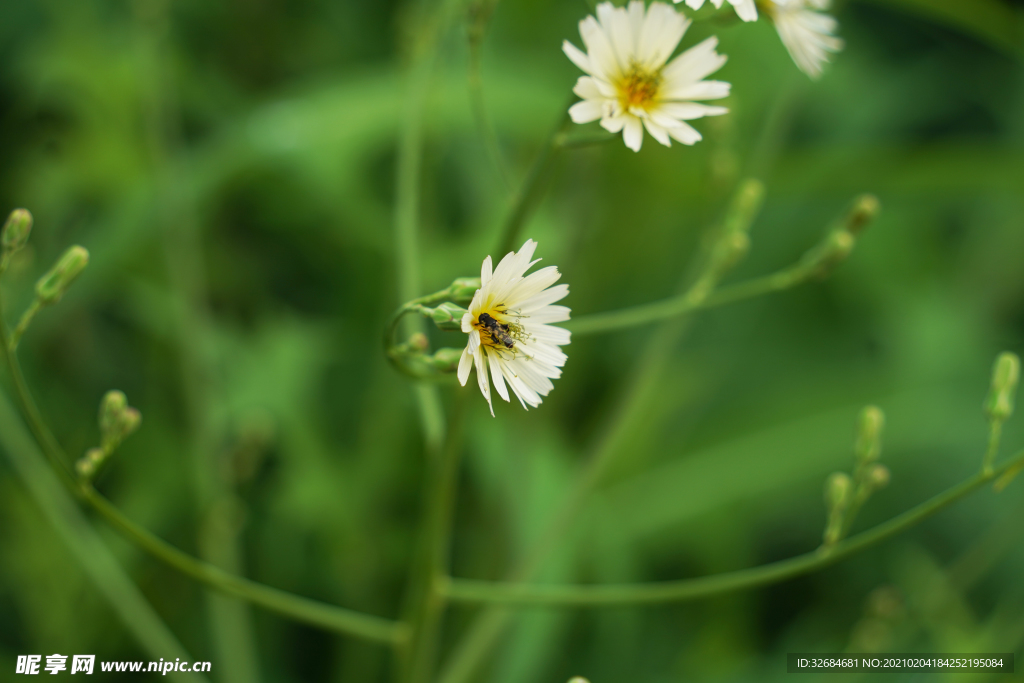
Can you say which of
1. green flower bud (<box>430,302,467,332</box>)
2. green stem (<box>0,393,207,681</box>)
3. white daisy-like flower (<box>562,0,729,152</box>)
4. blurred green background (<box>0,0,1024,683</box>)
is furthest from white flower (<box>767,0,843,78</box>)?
green stem (<box>0,393,207,681</box>)

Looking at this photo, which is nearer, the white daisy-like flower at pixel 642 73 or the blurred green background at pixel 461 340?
the white daisy-like flower at pixel 642 73

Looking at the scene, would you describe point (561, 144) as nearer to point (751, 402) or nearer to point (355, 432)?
point (355, 432)

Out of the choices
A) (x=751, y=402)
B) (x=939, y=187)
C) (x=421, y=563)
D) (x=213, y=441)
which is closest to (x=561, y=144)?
(x=421, y=563)

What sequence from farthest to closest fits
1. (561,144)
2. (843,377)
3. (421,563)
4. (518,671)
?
(843,377) → (518,671) → (421,563) → (561,144)

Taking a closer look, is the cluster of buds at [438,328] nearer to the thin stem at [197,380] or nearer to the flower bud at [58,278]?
the flower bud at [58,278]

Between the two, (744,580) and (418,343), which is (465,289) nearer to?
(418,343)

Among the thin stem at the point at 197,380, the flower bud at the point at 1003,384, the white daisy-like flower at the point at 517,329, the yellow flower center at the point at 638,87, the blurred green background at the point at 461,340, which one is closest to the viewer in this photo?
the white daisy-like flower at the point at 517,329

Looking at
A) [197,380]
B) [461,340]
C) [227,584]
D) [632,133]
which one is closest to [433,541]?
[227,584]

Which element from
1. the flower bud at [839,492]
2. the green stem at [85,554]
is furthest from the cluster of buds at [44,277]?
the flower bud at [839,492]
